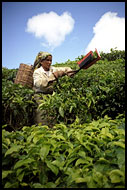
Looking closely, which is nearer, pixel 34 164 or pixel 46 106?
pixel 34 164

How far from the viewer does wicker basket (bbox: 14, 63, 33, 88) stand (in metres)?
3.80

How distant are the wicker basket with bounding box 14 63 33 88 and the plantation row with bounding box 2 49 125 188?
70 cm

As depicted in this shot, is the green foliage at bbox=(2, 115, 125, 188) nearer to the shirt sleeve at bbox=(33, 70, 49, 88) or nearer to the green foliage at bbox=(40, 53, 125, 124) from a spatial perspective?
the green foliage at bbox=(40, 53, 125, 124)

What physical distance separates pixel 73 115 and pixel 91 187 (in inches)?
70.9

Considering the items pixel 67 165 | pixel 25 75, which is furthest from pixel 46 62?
pixel 67 165

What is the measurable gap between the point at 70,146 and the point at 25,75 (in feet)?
8.88

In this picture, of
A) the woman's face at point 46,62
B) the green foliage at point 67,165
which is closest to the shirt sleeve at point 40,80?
the woman's face at point 46,62

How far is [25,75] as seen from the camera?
12.6ft

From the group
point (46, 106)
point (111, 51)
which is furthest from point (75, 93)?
point (111, 51)

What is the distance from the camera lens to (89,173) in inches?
49.0

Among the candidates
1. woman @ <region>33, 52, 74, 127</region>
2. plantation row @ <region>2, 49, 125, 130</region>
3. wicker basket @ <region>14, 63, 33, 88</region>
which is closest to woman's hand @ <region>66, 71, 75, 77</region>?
woman @ <region>33, 52, 74, 127</region>

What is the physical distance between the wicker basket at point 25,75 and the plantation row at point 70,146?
70cm

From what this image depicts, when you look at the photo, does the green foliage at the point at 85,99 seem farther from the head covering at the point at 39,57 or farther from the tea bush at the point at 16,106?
the head covering at the point at 39,57

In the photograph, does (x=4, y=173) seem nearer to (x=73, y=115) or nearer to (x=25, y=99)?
(x=73, y=115)
